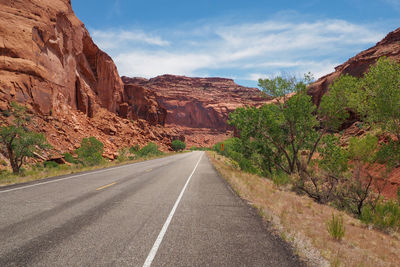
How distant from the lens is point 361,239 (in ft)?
18.1

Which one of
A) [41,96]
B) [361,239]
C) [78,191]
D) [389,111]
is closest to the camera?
[361,239]

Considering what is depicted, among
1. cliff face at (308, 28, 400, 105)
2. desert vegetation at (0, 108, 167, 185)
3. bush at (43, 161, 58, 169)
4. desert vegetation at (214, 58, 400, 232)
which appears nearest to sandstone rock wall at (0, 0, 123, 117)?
desert vegetation at (0, 108, 167, 185)

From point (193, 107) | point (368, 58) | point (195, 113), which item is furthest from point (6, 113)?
point (193, 107)

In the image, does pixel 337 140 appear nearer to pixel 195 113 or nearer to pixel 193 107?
pixel 195 113

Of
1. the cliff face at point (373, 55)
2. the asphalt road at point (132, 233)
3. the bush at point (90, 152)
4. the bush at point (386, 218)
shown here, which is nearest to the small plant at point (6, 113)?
the bush at point (90, 152)

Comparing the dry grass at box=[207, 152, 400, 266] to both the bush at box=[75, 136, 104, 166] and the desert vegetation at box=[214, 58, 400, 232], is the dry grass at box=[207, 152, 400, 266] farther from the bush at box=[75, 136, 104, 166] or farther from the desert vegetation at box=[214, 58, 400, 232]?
the bush at box=[75, 136, 104, 166]

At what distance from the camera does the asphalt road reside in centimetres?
350

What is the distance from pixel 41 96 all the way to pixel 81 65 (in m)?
21.4

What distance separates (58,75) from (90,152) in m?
22.7

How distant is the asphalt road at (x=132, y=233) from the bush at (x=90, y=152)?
1923cm

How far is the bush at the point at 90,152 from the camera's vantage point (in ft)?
84.4

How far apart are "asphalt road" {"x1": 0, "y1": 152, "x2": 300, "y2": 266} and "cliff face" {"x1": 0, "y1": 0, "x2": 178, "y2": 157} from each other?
27.3 m

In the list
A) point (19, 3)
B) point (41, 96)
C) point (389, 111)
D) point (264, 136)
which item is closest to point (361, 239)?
point (389, 111)

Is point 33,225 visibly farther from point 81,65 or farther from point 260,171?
point 81,65
